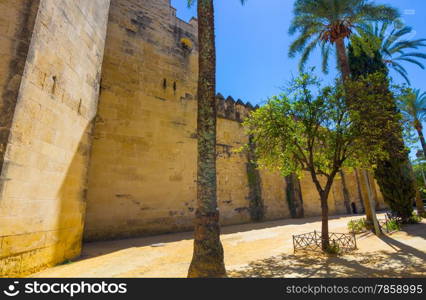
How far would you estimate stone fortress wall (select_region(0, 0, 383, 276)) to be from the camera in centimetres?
519

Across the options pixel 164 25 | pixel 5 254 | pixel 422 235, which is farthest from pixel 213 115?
pixel 164 25

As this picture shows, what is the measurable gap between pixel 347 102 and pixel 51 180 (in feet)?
32.8

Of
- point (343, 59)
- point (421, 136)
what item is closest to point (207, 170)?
point (343, 59)

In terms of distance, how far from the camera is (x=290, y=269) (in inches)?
220

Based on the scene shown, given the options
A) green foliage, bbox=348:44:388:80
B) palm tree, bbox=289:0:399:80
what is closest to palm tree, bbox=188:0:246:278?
palm tree, bbox=289:0:399:80

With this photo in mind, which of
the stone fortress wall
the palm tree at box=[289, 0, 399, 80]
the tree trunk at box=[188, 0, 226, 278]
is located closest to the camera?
the tree trunk at box=[188, 0, 226, 278]

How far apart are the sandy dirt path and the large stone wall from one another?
31.7 inches

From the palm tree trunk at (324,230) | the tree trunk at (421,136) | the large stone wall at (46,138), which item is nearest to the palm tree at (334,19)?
the palm tree trunk at (324,230)

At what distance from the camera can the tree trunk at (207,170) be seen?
456 cm

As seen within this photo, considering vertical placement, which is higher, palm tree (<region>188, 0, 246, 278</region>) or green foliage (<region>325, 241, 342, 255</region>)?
palm tree (<region>188, 0, 246, 278</region>)

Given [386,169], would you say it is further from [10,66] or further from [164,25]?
[10,66]

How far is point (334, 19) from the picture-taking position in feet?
40.0

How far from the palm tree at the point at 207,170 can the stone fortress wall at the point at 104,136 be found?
405cm

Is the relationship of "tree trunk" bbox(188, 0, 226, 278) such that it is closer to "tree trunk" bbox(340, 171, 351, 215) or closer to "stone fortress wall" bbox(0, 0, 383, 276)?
"stone fortress wall" bbox(0, 0, 383, 276)
